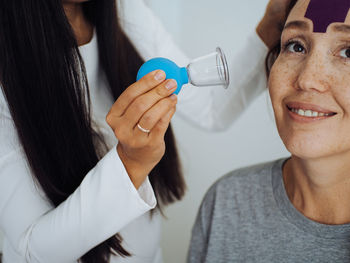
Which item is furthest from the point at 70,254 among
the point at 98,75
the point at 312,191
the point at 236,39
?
the point at 236,39

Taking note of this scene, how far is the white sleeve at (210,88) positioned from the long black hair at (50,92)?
146 mm

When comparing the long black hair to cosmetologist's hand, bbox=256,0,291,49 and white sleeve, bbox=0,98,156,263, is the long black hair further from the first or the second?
cosmetologist's hand, bbox=256,0,291,49

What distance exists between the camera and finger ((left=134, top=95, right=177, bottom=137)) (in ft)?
2.34

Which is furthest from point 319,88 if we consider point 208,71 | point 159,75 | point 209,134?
point 209,134

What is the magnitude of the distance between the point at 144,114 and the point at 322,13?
0.45m

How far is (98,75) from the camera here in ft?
3.43

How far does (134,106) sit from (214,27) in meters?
1.26

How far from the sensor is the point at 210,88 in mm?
1304

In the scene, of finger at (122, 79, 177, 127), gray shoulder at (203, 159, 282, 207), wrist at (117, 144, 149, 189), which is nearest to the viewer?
finger at (122, 79, 177, 127)

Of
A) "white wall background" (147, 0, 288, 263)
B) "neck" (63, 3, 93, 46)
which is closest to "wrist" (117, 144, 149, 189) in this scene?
"neck" (63, 3, 93, 46)

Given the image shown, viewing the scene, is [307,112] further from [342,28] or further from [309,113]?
[342,28]

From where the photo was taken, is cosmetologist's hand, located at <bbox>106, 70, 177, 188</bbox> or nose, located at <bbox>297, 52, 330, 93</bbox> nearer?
cosmetologist's hand, located at <bbox>106, 70, 177, 188</bbox>

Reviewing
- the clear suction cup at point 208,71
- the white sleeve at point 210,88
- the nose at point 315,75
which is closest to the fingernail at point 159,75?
the clear suction cup at point 208,71

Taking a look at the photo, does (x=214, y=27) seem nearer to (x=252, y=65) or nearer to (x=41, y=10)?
(x=252, y=65)
